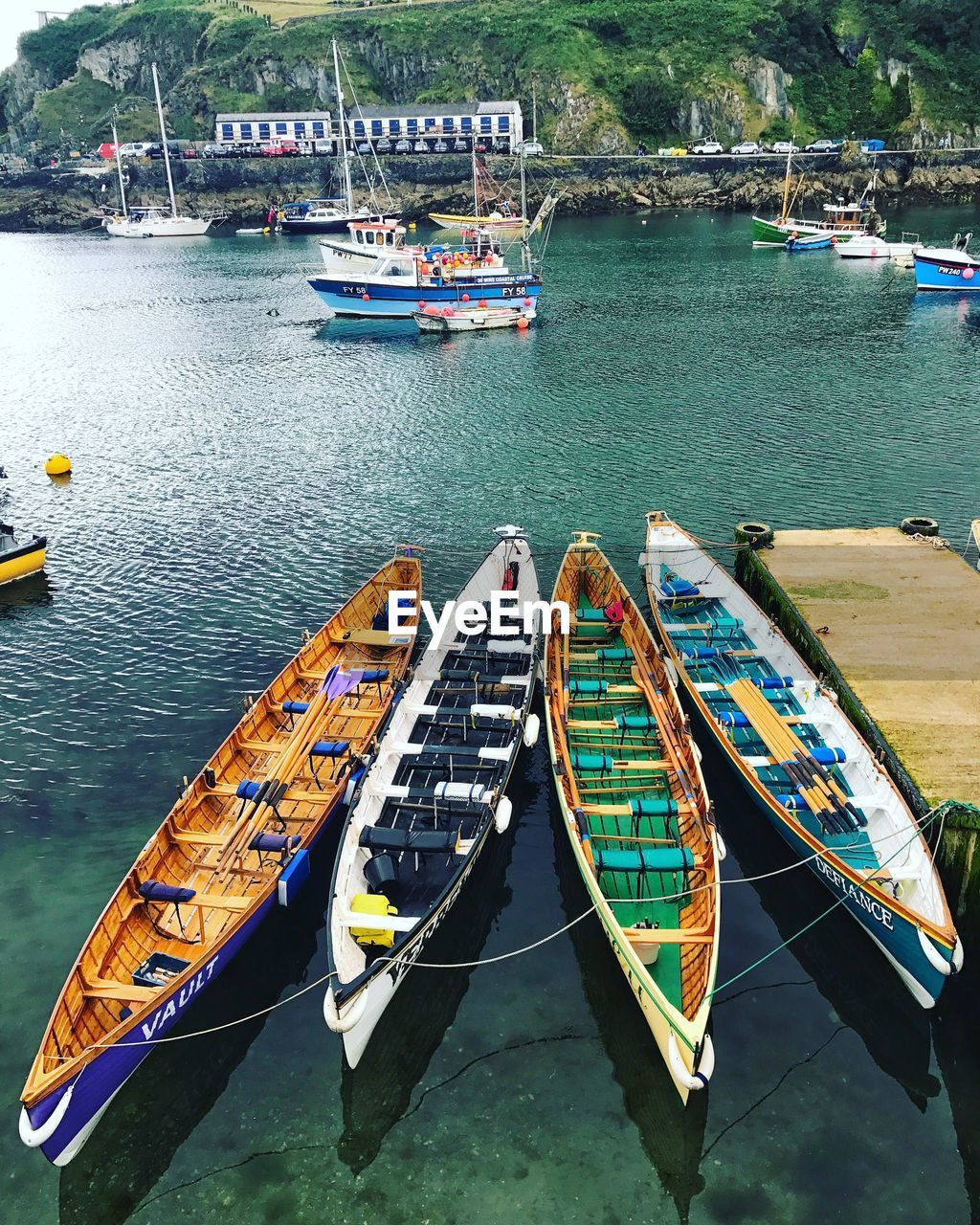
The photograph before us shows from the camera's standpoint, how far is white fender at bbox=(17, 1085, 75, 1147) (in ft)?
47.1

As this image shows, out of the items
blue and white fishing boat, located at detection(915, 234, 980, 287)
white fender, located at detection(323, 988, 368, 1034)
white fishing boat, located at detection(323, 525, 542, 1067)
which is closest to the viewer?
white fender, located at detection(323, 988, 368, 1034)

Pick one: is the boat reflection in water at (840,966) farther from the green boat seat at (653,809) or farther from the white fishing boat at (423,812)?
the white fishing boat at (423,812)

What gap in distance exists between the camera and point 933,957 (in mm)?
17141

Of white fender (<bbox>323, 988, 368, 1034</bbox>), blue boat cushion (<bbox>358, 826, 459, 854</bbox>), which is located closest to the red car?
blue boat cushion (<bbox>358, 826, 459, 854</bbox>)

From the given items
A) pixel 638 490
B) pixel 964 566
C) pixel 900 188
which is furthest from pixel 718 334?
pixel 900 188

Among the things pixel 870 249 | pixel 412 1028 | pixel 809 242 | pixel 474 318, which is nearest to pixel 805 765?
pixel 412 1028

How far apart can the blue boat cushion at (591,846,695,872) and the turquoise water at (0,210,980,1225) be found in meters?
2.11

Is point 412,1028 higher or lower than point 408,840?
lower

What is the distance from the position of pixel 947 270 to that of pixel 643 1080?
93370 millimetres

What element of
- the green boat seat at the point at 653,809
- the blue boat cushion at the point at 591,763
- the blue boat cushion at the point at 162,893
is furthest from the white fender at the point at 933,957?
the blue boat cushion at the point at 162,893

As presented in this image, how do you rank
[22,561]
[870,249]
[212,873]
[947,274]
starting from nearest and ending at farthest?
1. [212,873]
2. [22,561]
3. [947,274]
4. [870,249]

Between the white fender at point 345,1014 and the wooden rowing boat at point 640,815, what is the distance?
513 cm

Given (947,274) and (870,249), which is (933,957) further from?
(870,249)

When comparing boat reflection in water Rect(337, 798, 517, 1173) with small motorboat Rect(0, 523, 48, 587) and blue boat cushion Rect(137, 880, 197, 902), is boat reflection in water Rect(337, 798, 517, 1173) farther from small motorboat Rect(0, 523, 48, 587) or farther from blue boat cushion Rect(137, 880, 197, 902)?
small motorboat Rect(0, 523, 48, 587)
